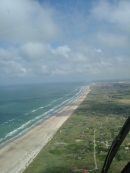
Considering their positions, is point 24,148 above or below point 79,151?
above

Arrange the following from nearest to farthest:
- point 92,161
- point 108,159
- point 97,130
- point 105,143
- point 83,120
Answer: point 108,159, point 92,161, point 105,143, point 97,130, point 83,120

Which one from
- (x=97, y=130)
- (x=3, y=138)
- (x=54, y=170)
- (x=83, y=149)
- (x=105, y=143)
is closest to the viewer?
(x=54, y=170)

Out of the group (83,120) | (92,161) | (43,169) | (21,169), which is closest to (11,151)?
(21,169)

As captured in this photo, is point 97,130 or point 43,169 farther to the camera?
point 97,130

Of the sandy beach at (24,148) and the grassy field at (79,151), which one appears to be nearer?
the grassy field at (79,151)

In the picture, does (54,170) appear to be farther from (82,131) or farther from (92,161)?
(82,131)

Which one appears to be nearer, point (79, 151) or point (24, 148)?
point (79, 151)

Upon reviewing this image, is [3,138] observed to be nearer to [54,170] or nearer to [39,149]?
[39,149]

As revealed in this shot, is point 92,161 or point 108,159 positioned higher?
point 108,159

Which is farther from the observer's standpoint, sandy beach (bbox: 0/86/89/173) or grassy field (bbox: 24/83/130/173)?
sandy beach (bbox: 0/86/89/173)
